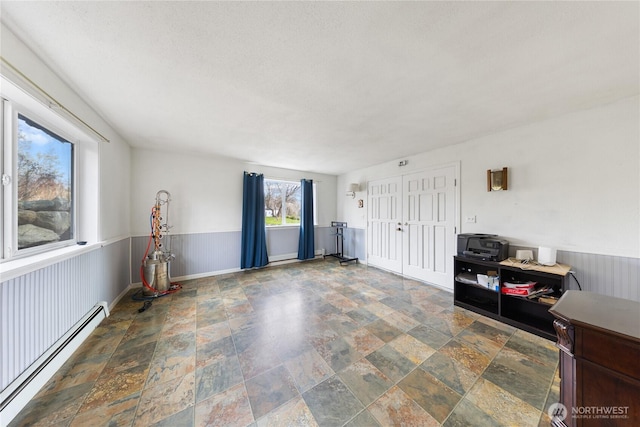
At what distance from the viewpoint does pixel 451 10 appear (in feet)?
3.72

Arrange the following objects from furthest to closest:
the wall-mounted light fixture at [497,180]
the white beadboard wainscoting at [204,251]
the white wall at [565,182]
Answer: the white beadboard wainscoting at [204,251], the wall-mounted light fixture at [497,180], the white wall at [565,182]

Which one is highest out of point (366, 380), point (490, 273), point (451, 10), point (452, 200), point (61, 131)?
point (451, 10)

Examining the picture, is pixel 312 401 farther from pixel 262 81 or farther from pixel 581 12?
pixel 581 12

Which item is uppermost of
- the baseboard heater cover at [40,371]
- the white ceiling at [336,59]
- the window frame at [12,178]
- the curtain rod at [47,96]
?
the white ceiling at [336,59]

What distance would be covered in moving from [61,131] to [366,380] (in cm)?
360

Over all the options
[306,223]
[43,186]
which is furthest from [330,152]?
[43,186]

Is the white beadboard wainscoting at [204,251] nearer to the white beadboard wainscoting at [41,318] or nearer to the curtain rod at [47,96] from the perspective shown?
the white beadboard wainscoting at [41,318]

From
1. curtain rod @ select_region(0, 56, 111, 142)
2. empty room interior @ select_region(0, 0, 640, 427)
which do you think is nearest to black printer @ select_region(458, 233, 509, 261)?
empty room interior @ select_region(0, 0, 640, 427)

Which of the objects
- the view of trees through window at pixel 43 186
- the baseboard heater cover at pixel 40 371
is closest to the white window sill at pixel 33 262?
the view of trees through window at pixel 43 186

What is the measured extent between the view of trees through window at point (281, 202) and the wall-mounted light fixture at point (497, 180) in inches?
148

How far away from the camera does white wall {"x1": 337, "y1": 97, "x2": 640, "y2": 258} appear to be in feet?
6.64

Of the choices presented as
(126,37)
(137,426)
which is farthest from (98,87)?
(137,426)

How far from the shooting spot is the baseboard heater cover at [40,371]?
1263 mm

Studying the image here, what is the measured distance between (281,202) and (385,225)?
251 centimetres
